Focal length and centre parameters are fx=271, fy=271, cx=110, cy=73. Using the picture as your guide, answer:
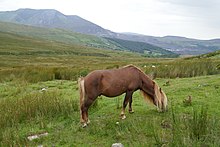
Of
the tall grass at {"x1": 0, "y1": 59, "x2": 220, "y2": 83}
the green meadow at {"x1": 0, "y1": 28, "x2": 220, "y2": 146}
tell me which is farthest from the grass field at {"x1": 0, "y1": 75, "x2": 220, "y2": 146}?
the tall grass at {"x1": 0, "y1": 59, "x2": 220, "y2": 83}

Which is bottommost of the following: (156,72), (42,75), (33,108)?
(42,75)

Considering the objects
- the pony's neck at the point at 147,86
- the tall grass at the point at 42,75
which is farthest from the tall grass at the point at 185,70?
the pony's neck at the point at 147,86

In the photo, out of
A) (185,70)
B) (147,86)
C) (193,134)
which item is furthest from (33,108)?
(185,70)

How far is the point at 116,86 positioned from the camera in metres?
7.62

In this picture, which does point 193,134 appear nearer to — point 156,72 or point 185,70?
point 156,72

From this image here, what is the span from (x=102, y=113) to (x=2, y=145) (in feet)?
10.7

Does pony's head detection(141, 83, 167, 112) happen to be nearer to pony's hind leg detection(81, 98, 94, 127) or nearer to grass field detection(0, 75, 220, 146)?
grass field detection(0, 75, 220, 146)

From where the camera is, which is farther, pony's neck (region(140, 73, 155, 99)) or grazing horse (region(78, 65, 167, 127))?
pony's neck (region(140, 73, 155, 99))

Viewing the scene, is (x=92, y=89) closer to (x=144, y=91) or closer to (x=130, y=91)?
(x=130, y=91)

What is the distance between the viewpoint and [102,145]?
6035 mm

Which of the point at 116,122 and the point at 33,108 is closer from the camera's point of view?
the point at 116,122

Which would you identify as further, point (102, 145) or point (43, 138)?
point (43, 138)

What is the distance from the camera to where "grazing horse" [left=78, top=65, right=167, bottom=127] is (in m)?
7.33

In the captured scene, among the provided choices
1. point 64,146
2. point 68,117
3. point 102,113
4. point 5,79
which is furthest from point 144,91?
point 5,79
